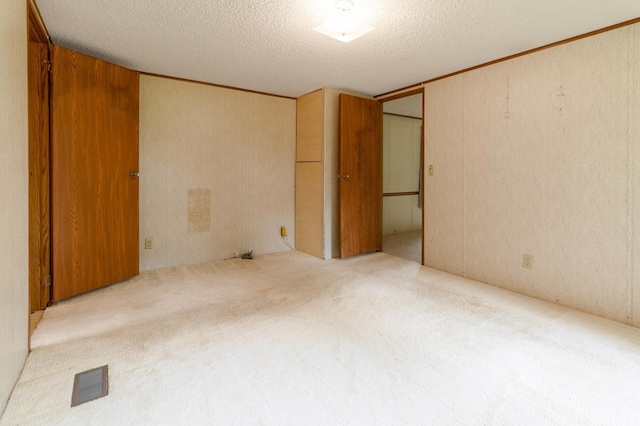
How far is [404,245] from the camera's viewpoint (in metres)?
5.05

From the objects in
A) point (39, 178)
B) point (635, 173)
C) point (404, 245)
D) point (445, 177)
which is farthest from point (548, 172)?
point (39, 178)

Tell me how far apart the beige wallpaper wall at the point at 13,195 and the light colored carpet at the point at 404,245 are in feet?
11.9

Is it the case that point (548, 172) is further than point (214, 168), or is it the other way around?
point (214, 168)

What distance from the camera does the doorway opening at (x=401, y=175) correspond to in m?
5.75

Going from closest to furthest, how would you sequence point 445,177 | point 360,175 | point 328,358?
1. point 328,358
2. point 445,177
3. point 360,175

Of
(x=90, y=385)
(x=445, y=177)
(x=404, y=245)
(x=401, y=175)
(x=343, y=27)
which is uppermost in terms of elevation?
(x=343, y=27)

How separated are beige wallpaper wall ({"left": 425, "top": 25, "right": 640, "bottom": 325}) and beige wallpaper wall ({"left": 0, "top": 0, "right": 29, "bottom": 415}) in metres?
3.44

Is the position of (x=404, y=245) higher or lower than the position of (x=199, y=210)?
lower

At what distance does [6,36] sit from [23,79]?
38 centimetres

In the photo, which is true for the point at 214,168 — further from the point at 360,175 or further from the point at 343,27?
the point at 343,27

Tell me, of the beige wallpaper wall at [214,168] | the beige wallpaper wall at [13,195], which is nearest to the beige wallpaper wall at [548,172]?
the beige wallpaper wall at [214,168]

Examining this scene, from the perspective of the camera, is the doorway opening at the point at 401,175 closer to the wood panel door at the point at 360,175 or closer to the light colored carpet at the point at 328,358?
the wood panel door at the point at 360,175

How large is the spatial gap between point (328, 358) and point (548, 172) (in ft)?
7.65

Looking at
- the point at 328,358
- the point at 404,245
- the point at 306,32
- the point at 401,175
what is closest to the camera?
the point at 328,358
